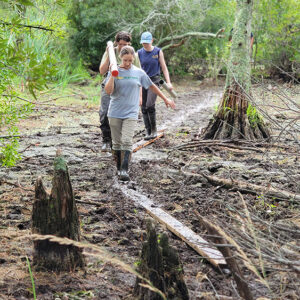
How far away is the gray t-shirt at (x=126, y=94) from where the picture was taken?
5824mm

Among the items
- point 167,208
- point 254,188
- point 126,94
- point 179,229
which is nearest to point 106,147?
point 126,94

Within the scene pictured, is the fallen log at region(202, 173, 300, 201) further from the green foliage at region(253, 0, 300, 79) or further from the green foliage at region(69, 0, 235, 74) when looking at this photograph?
the green foliage at region(253, 0, 300, 79)

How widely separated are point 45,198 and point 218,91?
17.9 metres

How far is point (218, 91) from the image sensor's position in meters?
20.4

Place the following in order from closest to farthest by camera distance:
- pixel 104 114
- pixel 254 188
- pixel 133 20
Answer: pixel 254 188 → pixel 104 114 → pixel 133 20

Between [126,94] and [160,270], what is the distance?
3452 mm

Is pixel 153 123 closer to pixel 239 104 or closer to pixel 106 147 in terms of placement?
pixel 106 147

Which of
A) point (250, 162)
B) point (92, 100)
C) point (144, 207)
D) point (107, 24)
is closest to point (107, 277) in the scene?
point (144, 207)

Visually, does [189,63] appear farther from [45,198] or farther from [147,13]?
[45,198]

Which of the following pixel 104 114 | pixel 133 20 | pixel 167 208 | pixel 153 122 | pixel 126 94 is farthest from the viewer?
pixel 133 20

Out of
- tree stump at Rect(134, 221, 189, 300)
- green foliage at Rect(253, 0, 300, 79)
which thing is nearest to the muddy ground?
tree stump at Rect(134, 221, 189, 300)

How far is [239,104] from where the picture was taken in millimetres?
Result: 7855

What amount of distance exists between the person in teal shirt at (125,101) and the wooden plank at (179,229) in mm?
776

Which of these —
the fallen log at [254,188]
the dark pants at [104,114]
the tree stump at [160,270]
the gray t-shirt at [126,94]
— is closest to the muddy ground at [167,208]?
the fallen log at [254,188]
